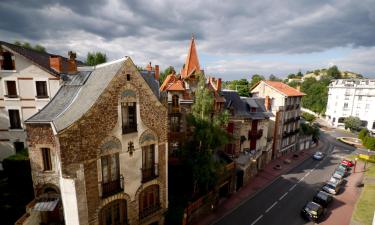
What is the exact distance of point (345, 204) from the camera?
26.0m

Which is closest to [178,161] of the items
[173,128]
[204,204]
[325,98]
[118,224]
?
[173,128]

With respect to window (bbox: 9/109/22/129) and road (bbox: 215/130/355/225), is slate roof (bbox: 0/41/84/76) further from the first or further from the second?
road (bbox: 215/130/355/225)

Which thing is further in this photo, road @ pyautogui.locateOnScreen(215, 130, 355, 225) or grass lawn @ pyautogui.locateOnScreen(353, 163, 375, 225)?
grass lawn @ pyautogui.locateOnScreen(353, 163, 375, 225)

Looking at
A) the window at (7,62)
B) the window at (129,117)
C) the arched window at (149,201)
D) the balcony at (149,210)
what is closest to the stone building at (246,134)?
the balcony at (149,210)

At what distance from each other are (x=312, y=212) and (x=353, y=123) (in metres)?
63.9

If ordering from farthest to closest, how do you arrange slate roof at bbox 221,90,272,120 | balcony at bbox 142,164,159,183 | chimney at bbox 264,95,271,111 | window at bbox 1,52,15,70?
chimney at bbox 264,95,271,111 → slate roof at bbox 221,90,272,120 → window at bbox 1,52,15,70 → balcony at bbox 142,164,159,183

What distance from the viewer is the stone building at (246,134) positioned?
29573mm

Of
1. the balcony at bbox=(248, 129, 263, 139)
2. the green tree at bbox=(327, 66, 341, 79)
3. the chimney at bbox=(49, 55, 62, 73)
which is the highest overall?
the green tree at bbox=(327, 66, 341, 79)

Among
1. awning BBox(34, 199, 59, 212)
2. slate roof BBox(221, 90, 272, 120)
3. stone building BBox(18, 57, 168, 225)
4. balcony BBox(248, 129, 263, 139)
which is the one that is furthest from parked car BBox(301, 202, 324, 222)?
awning BBox(34, 199, 59, 212)

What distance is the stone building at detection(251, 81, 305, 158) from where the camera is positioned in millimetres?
38875

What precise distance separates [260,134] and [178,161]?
56.4 feet

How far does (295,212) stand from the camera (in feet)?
78.0

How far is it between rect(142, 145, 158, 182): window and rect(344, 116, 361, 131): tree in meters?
79.8

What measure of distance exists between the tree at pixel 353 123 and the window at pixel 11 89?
9048 centimetres
